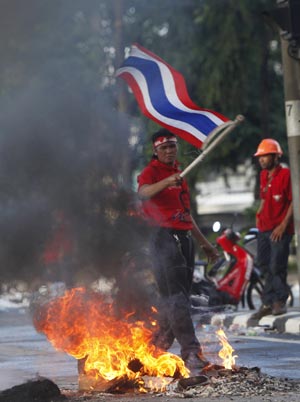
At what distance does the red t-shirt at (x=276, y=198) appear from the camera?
1257 cm

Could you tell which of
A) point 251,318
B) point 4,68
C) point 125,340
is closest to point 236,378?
point 125,340

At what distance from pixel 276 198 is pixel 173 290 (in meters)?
4.52

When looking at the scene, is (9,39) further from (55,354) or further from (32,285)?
(55,354)

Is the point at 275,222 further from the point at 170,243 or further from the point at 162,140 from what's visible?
the point at 170,243

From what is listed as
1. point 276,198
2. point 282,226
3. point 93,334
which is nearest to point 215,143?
point 93,334

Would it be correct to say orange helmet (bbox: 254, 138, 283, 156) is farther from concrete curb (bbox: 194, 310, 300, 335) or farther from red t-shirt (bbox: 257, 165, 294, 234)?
concrete curb (bbox: 194, 310, 300, 335)

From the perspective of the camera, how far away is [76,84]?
25.7 ft

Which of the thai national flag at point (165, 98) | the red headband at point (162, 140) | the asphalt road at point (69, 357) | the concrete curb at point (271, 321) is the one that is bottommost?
the concrete curb at point (271, 321)

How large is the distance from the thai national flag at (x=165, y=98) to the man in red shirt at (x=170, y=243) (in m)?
0.14

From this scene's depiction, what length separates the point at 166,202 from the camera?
8.42 meters

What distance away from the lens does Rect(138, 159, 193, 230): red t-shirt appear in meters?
8.35

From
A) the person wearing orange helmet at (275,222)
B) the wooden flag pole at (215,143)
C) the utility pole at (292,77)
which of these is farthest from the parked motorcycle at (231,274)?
the wooden flag pole at (215,143)

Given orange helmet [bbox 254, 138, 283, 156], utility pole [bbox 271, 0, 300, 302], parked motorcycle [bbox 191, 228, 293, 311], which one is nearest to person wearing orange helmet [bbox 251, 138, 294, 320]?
orange helmet [bbox 254, 138, 283, 156]

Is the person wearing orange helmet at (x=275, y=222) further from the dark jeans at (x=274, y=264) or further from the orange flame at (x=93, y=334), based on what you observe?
the orange flame at (x=93, y=334)
